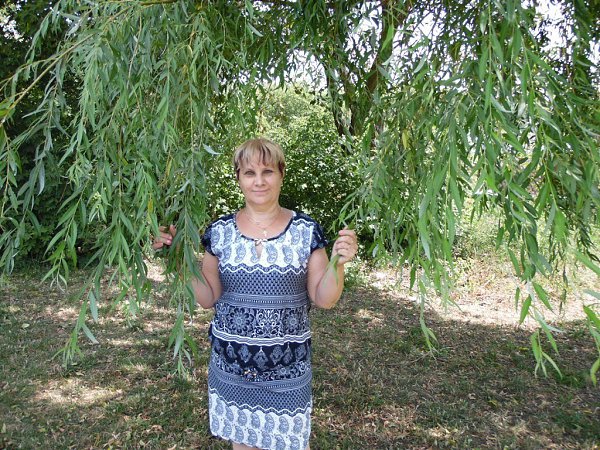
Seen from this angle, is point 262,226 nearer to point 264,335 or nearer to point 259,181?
point 259,181

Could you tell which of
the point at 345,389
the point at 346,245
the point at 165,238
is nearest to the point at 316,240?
the point at 346,245

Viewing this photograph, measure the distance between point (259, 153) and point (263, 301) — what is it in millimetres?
545

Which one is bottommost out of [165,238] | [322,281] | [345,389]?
[345,389]

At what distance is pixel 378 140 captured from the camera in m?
1.62

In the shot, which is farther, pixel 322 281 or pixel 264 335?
pixel 264 335

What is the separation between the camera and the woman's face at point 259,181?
1872 mm

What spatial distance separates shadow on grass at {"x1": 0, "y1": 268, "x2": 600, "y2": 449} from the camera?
3.09 m

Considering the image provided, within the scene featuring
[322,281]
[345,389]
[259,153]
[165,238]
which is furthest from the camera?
[345,389]

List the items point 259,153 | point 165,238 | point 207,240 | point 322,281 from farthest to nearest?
point 207,240, point 259,153, point 322,281, point 165,238

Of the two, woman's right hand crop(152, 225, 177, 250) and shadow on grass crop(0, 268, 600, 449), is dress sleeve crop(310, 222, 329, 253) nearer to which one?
woman's right hand crop(152, 225, 177, 250)

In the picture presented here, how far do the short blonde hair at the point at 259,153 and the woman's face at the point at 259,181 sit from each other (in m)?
0.01

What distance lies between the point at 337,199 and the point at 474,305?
222cm

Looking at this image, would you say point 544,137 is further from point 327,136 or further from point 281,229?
point 327,136

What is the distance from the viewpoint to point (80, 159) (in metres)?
1.48
